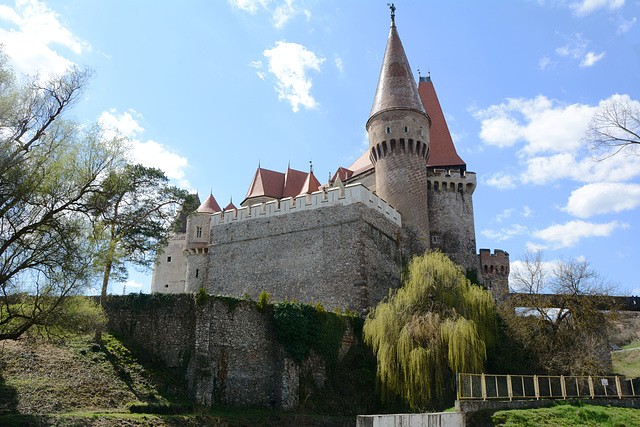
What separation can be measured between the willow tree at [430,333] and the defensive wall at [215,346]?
286cm

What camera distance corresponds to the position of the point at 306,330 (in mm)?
19078

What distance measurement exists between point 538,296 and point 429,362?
7551mm

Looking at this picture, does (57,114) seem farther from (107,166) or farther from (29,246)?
(29,246)

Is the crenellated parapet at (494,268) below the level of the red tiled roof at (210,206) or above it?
below

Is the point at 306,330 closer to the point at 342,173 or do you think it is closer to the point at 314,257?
the point at 314,257

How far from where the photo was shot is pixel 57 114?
1402cm

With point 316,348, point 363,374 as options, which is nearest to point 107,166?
point 316,348

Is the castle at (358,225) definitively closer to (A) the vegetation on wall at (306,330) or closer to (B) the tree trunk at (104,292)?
(A) the vegetation on wall at (306,330)

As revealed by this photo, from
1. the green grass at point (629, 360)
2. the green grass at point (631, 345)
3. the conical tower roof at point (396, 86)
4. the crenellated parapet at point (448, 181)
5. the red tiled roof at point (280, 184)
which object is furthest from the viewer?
the green grass at point (631, 345)

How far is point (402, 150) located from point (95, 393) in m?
19.2

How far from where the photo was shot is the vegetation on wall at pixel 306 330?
1881cm

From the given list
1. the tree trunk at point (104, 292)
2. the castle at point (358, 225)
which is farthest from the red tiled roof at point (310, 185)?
the tree trunk at point (104, 292)

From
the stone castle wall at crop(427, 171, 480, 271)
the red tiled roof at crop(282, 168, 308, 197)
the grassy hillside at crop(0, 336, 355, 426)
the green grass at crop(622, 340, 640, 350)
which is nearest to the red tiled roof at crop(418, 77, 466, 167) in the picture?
the stone castle wall at crop(427, 171, 480, 271)

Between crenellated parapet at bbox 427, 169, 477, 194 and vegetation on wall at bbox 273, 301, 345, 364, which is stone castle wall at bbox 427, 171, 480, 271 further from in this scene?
vegetation on wall at bbox 273, 301, 345, 364
